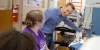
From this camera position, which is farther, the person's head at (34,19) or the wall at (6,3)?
the wall at (6,3)

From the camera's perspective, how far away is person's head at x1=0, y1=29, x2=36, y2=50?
91 cm

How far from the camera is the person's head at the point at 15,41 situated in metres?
0.91

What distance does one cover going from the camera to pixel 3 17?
11.8ft

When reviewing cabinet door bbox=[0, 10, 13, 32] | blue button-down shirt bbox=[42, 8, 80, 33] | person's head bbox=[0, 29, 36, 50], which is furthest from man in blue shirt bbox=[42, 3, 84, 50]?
person's head bbox=[0, 29, 36, 50]

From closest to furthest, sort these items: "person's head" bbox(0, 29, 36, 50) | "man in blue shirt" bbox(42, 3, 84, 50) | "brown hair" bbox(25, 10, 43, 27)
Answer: "person's head" bbox(0, 29, 36, 50)
"brown hair" bbox(25, 10, 43, 27)
"man in blue shirt" bbox(42, 3, 84, 50)

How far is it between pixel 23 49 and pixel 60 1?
14.8ft

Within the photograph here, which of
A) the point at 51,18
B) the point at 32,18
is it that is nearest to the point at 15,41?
the point at 32,18

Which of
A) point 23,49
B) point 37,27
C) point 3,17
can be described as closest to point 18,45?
point 23,49

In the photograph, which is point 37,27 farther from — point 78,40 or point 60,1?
point 60,1

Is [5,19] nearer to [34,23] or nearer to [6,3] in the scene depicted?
[6,3]

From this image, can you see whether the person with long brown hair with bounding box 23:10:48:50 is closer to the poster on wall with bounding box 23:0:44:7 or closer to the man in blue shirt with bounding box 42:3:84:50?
the man in blue shirt with bounding box 42:3:84:50

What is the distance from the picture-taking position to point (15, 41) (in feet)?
3.03

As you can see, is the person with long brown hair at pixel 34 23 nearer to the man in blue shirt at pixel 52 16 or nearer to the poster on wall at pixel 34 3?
the man in blue shirt at pixel 52 16

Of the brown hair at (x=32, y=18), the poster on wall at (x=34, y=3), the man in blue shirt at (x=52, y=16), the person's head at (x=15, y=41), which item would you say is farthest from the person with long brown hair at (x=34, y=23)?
the poster on wall at (x=34, y=3)
